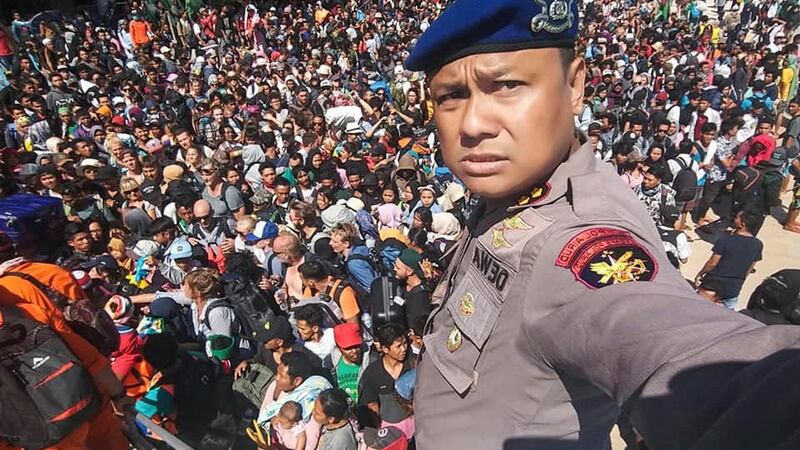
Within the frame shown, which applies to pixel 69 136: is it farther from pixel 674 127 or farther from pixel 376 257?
pixel 674 127

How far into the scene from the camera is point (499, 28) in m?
1.05

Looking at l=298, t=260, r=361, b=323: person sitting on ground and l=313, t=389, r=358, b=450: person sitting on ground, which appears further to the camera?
l=298, t=260, r=361, b=323: person sitting on ground

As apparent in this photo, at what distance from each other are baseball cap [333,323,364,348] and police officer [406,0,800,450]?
6.84 ft

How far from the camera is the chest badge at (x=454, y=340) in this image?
1.19 meters

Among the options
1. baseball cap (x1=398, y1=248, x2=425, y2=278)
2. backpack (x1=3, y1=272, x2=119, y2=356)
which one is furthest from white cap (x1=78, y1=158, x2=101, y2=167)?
baseball cap (x1=398, y1=248, x2=425, y2=278)

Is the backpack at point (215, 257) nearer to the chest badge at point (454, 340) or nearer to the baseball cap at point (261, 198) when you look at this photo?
the baseball cap at point (261, 198)

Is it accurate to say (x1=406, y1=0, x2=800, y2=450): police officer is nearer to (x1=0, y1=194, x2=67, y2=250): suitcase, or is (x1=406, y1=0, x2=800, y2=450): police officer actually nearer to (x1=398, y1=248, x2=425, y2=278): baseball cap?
(x1=398, y1=248, x2=425, y2=278): baseball cap

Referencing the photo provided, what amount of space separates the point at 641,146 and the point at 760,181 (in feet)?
4.85

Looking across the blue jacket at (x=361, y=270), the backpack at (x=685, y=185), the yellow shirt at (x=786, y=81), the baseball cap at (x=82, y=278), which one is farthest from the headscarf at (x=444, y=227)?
the yellow shirt at (x=786, y=81)

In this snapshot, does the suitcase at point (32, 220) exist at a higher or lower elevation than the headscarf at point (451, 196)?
higher

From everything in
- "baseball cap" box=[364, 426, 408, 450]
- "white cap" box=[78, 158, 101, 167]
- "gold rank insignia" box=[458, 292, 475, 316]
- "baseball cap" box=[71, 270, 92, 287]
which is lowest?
"baseball cap" box=[364, 426, 408, 450]

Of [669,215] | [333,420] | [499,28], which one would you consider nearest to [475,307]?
[499,28]

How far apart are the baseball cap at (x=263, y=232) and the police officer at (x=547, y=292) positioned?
3.62m

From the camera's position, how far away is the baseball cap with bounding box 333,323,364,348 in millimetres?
3396
